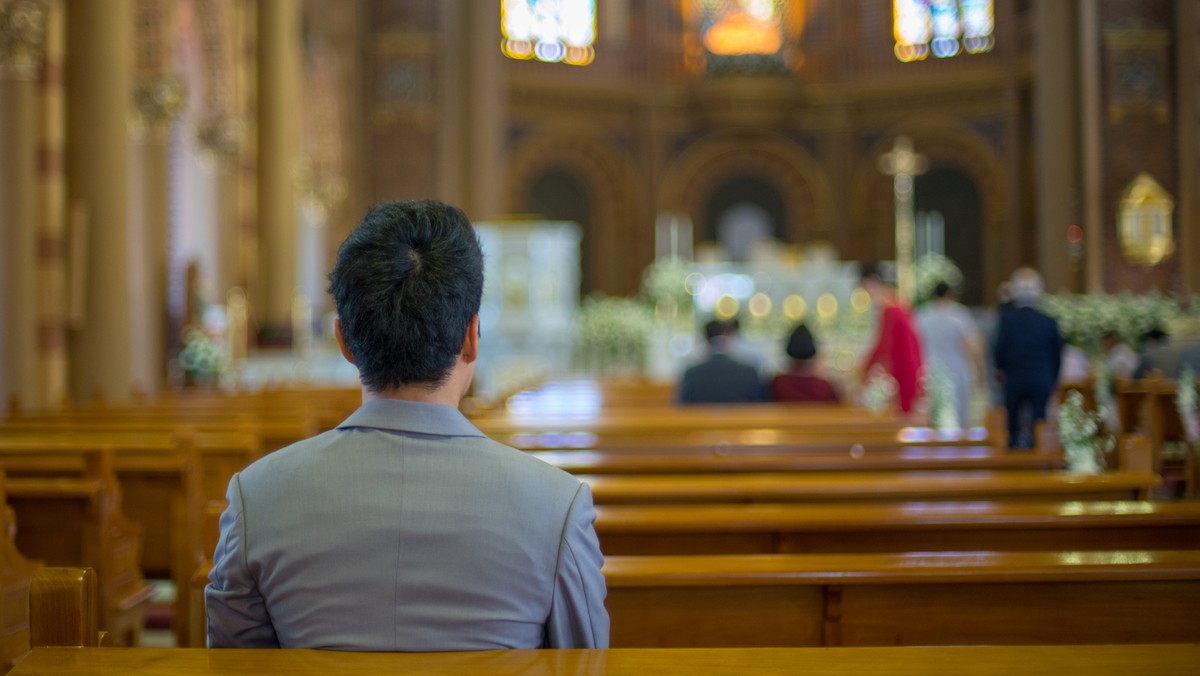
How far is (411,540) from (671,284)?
14447 millimetres

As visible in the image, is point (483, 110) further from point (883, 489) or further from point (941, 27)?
point (883, 489)

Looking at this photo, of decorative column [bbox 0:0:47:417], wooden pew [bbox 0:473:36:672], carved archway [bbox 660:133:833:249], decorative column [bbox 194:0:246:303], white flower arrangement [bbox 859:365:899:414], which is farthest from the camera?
carved archway [bbox 660:133:833:249]

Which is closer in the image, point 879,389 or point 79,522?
point 79,522

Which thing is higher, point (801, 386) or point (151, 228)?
point (151, 228)

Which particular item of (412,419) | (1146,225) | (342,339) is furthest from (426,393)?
(1146,225)

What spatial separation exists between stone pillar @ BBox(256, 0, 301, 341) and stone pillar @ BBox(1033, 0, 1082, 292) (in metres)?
10.8

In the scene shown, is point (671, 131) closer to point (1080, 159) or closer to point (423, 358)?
point (1080, 159)

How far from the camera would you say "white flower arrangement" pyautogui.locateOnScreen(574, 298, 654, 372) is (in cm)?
1619

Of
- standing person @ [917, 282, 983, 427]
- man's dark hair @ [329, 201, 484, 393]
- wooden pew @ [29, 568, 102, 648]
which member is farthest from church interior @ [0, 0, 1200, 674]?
man's dark hair @ [329, 201, 484, 393]

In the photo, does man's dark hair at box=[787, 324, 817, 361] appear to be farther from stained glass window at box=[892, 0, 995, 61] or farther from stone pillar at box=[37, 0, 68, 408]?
stained glass window at box=[892, 0, 995, 61]

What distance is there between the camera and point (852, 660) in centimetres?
163

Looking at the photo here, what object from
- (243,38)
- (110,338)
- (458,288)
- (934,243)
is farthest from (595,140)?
(458,288)

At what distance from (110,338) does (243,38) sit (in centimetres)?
608

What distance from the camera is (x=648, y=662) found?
1626 millimetres
